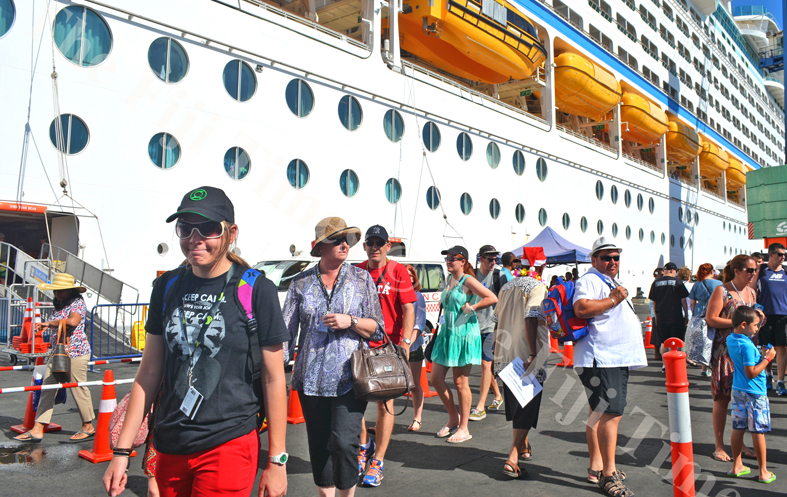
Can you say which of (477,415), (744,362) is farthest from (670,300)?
(744,362)

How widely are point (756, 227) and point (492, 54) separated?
1441 centimetres

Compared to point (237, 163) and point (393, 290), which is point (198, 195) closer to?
point (393, 290)

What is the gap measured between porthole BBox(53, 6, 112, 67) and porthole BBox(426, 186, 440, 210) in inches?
379

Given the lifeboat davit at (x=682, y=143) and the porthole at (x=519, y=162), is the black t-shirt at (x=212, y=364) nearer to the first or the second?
the porthole at (x=519, y=162)

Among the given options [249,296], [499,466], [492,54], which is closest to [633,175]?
[492,54]

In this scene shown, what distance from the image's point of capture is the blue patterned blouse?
3195 millimetres

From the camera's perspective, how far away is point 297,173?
14484 mm

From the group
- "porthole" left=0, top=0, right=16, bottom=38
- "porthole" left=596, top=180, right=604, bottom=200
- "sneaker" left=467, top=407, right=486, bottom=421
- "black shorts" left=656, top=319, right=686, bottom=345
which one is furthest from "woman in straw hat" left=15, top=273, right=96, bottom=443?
"porthole" left=596, top=180, right=604, bottom=200

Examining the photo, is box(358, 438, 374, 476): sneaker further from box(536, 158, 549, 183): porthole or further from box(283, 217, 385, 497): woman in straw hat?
box(536, 158, 549, 183): porthole

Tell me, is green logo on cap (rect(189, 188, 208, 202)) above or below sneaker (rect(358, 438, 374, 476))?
above

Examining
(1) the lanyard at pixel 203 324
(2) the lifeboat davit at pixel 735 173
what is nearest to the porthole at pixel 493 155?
(1) the lanyard at pixel 203 324

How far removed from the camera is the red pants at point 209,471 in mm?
2137

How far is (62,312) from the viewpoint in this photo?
5.70 m

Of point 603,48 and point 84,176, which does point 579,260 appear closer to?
point 84,176
